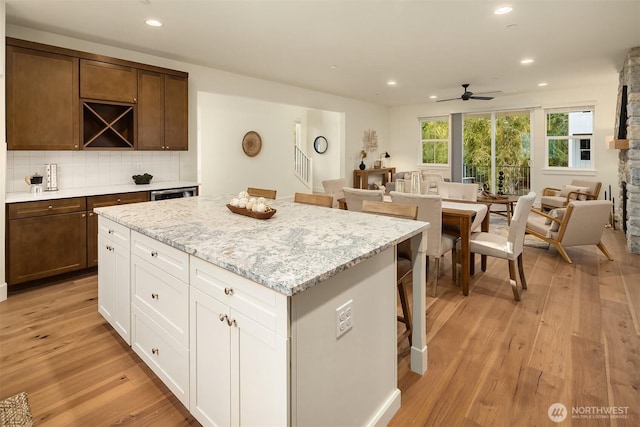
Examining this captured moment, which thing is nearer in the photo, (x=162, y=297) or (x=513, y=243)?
(x=162, y=297)

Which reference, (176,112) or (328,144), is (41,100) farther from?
(328,144)

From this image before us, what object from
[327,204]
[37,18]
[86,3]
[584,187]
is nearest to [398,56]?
[327,204]

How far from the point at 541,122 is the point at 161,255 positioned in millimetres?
8579

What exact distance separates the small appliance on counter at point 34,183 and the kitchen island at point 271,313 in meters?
2.12

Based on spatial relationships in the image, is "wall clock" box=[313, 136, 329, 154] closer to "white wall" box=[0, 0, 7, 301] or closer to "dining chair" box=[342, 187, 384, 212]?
"dining chair" box=[342, 187, 384, 212]

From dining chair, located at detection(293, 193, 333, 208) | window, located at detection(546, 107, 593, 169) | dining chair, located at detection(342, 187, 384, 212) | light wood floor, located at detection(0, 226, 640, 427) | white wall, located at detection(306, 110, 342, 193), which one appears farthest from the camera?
white wall, located at detection(306, 110, 342, 193)

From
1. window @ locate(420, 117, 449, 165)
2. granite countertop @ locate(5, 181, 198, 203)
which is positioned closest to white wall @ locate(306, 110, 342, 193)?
window @ locate(420, 117, 449, 165)

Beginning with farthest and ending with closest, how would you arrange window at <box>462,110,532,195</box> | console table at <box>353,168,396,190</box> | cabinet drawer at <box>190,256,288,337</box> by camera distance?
console table at <box>353,168,396,190</box>, window at <box>462,110,532,195</box>, cabinet drawer at <box>190,256,288,337</box>

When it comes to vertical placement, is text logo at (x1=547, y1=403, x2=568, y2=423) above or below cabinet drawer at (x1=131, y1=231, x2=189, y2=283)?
below

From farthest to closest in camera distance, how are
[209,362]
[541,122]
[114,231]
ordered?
[541,122], [114,231], [209,362]

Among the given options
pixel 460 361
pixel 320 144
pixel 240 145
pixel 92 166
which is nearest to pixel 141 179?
pixel 92 166

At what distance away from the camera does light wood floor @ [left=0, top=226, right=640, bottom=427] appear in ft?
6.03

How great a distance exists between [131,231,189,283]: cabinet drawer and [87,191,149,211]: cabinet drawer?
2.01m

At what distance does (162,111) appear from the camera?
4480mm
